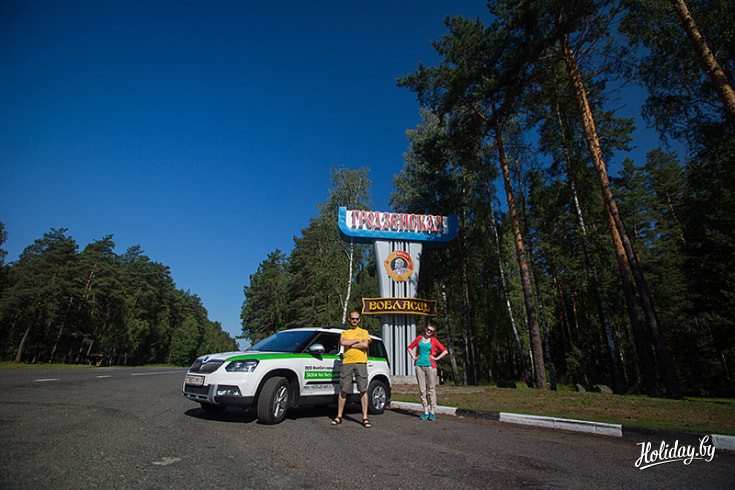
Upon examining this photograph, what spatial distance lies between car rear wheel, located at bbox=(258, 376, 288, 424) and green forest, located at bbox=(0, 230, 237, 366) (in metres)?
40.4

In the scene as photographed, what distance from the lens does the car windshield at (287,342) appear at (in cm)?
685

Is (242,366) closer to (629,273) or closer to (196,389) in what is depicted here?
(196,389)

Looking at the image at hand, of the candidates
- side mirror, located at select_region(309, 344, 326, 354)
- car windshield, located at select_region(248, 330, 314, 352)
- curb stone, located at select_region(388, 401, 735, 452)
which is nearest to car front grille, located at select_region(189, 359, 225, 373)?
car windshield, located at select_region(248, 330, 314, 352)

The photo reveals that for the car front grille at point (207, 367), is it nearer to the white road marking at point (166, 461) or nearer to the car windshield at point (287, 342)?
the car windshield at point (287, 342)

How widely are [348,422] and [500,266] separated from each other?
1963 centimetres

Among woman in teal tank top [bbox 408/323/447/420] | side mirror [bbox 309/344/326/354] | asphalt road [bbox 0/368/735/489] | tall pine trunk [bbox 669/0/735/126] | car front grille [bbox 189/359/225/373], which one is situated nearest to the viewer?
asphalt road [bbox 0/368/735/489]

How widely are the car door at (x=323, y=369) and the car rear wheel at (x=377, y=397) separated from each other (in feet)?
3.35

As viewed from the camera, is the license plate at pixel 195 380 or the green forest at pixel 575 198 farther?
the green forest at pixel 575 198

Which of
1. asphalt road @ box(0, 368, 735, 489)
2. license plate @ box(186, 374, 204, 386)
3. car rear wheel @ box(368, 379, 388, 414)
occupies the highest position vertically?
license plate @ box(186, 374, 204, 386)

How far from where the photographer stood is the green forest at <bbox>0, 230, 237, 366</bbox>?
34.9 metres

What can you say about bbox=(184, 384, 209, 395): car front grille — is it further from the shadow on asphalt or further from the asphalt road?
the shadow on asphalt

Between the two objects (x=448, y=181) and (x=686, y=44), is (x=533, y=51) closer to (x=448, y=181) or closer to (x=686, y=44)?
(x=686, y=44)

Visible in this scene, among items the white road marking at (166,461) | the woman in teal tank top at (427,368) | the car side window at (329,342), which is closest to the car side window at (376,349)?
the woman in teal tank top at (427,368)

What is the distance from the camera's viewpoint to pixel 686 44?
1220 cm
